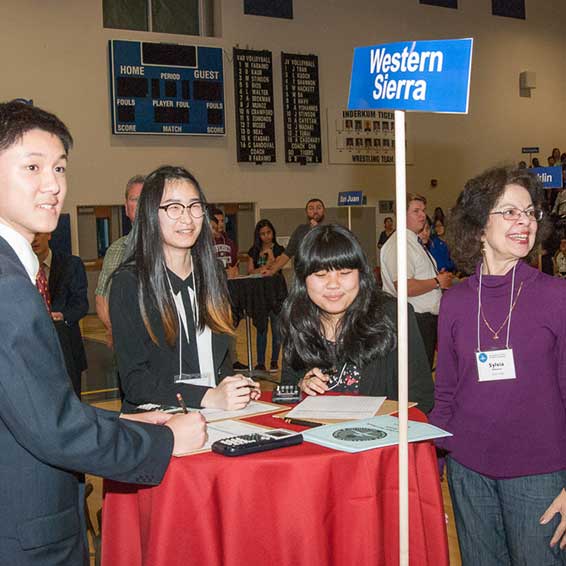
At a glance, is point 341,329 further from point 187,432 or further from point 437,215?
point 437,215

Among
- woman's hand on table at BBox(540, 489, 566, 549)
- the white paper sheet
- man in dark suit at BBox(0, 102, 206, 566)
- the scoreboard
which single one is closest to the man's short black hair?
man in dark suit at BBox(0, 102, 206, 566)

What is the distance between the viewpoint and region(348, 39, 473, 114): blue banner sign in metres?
1.80

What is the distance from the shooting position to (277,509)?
196cm

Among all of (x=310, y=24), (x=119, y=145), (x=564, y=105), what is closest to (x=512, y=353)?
(x=119, y=145)

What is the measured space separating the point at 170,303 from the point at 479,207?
3.56 ft

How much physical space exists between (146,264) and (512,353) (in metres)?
1.26

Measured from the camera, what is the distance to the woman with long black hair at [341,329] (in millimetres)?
2693

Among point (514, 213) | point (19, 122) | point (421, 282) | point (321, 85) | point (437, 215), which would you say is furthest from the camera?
point (437, 215)

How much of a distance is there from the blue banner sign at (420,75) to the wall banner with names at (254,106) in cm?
1199

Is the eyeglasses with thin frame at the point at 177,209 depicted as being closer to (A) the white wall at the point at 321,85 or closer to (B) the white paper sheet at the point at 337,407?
(B) the white paper sheet at the point at 337,407

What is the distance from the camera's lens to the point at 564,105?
18172mm

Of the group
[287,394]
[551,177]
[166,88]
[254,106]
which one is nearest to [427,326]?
[551,177]

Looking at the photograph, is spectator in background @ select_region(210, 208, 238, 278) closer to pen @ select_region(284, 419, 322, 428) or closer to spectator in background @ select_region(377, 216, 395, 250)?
spectator in background @ select_region(377, 216, 395, 250)

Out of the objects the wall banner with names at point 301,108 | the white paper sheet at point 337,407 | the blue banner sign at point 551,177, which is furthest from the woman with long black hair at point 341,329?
the wall banner with names at point 301,108
